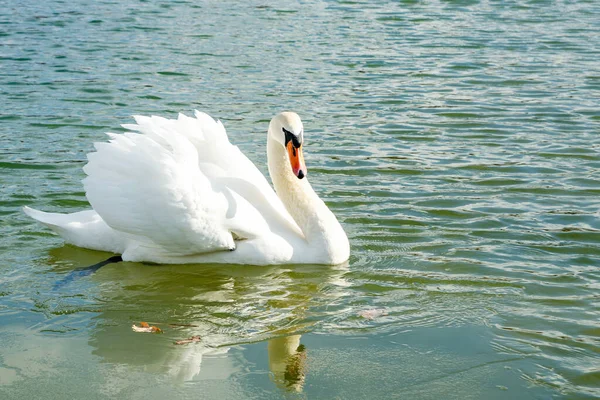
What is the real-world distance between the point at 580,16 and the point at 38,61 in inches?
382

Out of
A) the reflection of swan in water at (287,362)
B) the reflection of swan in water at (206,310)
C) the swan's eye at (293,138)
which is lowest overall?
the reflection of swan in water at (206,310)

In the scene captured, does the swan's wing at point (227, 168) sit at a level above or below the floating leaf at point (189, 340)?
above

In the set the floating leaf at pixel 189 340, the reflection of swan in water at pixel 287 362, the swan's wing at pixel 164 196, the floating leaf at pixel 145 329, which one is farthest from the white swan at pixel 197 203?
the reflection of swan in water at pixel 287 362

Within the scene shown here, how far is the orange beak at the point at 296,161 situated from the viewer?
23.8 ft

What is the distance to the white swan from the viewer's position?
6.80 m

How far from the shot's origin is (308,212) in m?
7.41

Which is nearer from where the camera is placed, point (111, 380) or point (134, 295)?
point (111, 380)

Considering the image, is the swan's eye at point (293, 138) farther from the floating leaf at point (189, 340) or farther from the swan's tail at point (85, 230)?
the floating leaf at point (189, 340)

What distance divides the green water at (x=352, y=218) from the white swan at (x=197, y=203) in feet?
0.58

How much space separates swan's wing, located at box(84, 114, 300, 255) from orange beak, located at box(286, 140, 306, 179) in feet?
1.40

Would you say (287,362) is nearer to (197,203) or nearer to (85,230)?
(197,203)

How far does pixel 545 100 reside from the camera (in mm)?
12242

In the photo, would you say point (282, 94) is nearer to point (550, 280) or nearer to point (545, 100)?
point (545, 100)

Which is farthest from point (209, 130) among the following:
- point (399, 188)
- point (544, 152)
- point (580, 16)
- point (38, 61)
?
point (580, 16)
